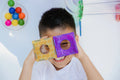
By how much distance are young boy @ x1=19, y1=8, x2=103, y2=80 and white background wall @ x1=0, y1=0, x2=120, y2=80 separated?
164mm

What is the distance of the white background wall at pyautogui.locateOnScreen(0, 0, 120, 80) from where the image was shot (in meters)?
0.95

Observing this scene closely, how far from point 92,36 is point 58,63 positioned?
0.33 meters

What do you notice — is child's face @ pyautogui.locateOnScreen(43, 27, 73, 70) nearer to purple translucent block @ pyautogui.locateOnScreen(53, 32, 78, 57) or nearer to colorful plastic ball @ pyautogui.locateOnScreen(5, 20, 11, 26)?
purple translucent block @ pyautogui.locateOnScreen(53, 32, 78, 57)

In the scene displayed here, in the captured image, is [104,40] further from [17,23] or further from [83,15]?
[17,23]

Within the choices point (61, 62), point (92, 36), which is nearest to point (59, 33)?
point (61, 62)

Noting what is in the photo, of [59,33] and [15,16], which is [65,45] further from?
[15,16]

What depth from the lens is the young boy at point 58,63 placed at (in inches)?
26.2

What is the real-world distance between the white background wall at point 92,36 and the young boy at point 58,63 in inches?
6.5

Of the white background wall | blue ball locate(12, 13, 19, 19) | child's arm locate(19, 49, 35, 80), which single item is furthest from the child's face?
blue ball locate(12, 13, 19, 19)

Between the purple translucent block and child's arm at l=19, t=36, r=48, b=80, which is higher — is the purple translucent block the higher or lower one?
the higher one

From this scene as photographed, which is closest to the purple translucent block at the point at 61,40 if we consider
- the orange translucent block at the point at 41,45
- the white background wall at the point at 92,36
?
the orange translucent block at the point at 41,45

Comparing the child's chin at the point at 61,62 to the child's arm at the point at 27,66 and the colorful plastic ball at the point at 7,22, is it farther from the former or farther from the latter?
the colorful plastic ball at the point at 7,22

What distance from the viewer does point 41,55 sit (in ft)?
1.78

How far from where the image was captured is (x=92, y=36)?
99 centimetres
